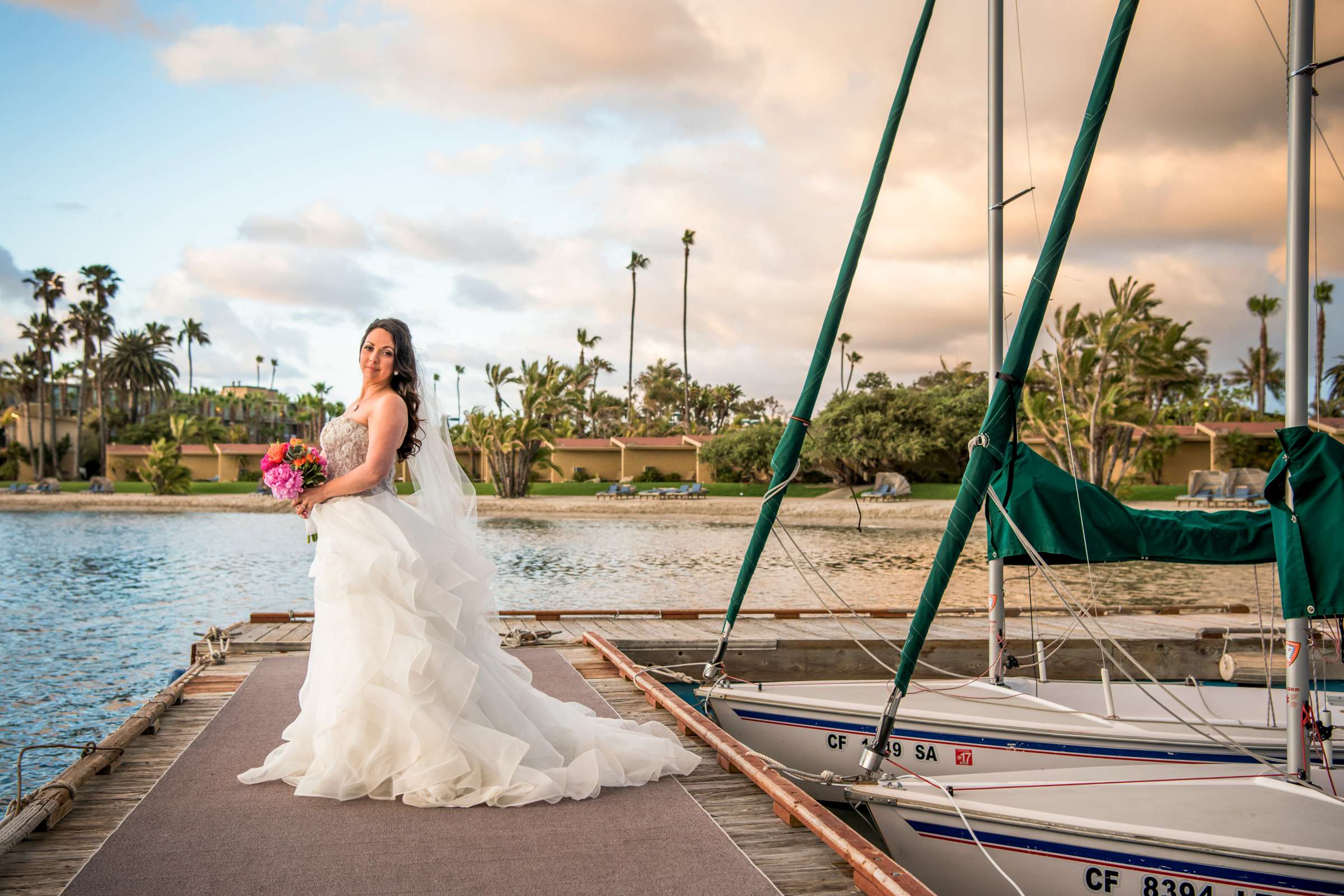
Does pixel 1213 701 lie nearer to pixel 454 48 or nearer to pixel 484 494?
pixel 454 48

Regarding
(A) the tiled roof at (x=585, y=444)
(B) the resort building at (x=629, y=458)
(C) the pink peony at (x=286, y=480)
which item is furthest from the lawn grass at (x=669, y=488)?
Answer: (C) the pink peony at (x=286, y=480)

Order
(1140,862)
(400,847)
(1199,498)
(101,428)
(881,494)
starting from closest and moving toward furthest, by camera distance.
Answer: (400,847)
(1140,862)
(1199,498)
(881,494)
(101,428)

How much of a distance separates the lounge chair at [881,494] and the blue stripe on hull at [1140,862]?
1629 inches

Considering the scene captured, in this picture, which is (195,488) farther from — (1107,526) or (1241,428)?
(1107,526)

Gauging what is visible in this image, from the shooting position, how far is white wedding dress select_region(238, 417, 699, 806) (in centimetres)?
438

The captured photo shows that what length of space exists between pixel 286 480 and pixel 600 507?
41249 mm

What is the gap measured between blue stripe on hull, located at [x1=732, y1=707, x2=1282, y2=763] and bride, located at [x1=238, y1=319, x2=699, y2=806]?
1.99 meters

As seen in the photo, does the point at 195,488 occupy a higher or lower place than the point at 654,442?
lower

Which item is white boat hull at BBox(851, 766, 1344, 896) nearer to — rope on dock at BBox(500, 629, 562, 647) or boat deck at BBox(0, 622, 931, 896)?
boat deck at BBox(0, 622, 931, 896)

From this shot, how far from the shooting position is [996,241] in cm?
730

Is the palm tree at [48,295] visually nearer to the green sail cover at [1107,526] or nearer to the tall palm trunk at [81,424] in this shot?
the tall palm trunk at [81,424]

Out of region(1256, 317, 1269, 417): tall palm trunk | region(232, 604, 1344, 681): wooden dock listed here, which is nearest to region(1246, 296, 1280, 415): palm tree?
region(1256, 317, 1269, 417): tall palm trunk

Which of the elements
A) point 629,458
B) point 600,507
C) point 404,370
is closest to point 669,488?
point 629,458

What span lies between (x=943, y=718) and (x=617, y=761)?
2.69m
